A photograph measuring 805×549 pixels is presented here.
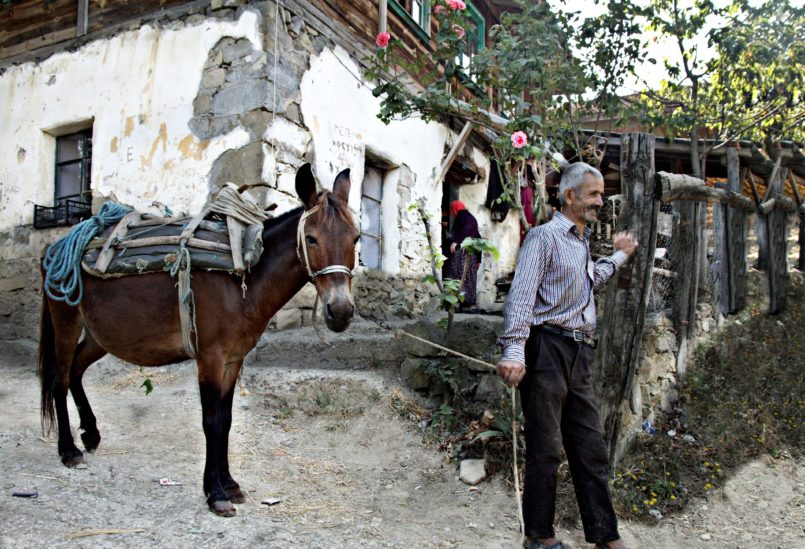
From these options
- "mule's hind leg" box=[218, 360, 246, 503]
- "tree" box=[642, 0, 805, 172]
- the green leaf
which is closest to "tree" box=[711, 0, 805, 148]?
"tree" box=[642, 0, 805, 172]

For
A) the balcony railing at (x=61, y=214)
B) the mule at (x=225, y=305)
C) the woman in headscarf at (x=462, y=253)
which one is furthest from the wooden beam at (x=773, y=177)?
the balcony railing at (x=61, y=214)

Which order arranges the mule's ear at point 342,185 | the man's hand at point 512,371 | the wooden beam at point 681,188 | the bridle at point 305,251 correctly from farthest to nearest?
the wooden beam at point 681,188
the mule's ear at point 342,185
the bridle at point 305,251
the man's hand at point 512,371

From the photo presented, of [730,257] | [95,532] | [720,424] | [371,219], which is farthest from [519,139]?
[730,257]

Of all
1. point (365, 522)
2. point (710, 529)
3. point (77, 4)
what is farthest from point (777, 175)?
point (77, 4)

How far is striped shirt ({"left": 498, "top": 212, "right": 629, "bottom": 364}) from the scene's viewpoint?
2543 mm

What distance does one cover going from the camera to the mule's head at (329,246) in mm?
2645

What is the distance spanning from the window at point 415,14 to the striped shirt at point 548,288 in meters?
5.69

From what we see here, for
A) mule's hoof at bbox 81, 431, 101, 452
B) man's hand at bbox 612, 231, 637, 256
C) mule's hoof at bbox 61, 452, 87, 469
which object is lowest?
mule's hoof at bbox 61, 452, 87, 469

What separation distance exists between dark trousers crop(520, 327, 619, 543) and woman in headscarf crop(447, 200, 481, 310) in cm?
457

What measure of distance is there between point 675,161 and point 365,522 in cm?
982

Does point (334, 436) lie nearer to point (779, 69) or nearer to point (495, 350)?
point (495, 350)

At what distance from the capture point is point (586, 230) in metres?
2.91

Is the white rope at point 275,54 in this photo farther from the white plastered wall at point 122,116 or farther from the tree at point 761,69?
the tree at point 761,69

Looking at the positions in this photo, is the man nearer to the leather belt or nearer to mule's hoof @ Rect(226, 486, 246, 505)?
the leather belt
